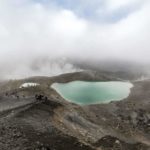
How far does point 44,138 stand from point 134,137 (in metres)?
35.6

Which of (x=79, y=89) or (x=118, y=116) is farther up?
(x=79, y=89)

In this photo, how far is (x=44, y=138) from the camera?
33.8 meters

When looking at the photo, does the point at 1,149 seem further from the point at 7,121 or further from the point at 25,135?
the point at 7,121

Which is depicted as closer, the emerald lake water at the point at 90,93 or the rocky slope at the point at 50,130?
the rocky slope at the point at 50,130

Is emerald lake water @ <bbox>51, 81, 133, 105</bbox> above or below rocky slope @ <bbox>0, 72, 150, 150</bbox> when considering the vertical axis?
above

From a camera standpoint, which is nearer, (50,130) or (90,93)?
(50,130)

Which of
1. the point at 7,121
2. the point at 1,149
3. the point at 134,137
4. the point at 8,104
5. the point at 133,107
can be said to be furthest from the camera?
the point at 133,107

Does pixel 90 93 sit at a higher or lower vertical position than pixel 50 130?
higher

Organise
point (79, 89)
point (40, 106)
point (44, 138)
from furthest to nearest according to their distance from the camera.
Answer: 1. point (79, 89)
2. point (40, 106)
3. point (44, 138)

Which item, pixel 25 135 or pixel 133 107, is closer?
pixel 25 135

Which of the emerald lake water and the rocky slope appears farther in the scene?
the emerald lake water

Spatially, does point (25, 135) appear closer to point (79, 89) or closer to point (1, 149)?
point (1, 149)

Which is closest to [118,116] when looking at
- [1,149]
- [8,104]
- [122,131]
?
[122,131]

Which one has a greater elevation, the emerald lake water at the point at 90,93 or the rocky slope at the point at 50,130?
the emerald lake water at the point at 90,93
